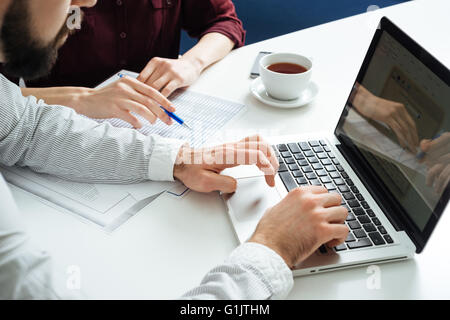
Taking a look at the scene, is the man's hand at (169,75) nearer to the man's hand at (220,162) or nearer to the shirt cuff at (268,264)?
the man's hand at (220,162)

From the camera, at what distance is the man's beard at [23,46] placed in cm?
63

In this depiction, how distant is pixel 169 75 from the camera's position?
1.04m

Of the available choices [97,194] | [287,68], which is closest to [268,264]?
[97,194]

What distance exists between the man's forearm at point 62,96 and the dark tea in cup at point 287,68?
0.46 metres

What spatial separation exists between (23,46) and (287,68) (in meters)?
0.59

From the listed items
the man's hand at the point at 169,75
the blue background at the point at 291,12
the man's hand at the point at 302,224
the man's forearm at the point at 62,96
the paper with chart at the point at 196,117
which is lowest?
the blue background at the point at 291,12

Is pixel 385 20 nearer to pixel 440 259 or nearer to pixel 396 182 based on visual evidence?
pixel 396 182

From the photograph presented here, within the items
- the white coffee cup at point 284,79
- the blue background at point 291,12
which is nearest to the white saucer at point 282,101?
the white coffee cup at point 284,79

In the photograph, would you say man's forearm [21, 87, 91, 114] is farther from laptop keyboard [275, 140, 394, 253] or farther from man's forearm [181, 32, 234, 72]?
laptop keyboard [275, 140, 394, 253]

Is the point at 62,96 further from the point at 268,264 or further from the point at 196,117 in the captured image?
the point at 268,264

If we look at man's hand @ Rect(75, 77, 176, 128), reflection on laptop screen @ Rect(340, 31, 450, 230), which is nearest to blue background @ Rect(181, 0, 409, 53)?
man's hand @ Rect(75, 77, 176, 128)

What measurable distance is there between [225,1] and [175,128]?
627 millimetres

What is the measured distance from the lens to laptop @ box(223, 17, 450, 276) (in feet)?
1.98
